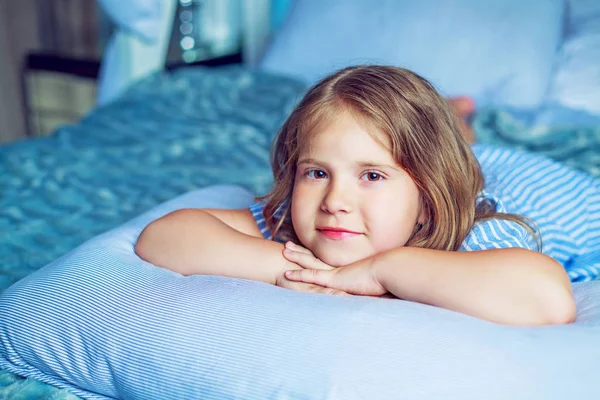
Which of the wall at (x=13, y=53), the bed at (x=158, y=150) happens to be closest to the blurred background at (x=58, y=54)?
the wall at (x=13, y=53)

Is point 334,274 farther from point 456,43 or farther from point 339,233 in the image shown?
point 456,43

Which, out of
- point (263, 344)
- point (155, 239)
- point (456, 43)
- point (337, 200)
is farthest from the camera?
point (456, 43)

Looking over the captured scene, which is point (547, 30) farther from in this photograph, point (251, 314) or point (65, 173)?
point (251, 314)

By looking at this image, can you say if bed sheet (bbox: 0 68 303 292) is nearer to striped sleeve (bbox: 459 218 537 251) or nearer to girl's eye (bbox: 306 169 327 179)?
girl's eye (bbox: 306 169 327 179)

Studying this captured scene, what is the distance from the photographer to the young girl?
77 centimetres

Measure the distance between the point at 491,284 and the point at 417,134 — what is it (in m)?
0.27

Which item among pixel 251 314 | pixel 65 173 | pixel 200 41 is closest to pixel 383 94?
pixel 251 314

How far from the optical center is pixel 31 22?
321cm

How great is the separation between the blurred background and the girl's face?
2.14 m

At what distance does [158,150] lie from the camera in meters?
1.78

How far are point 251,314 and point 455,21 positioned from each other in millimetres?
1701

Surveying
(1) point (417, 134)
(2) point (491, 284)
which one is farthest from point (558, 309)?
(1) point (417, 134)

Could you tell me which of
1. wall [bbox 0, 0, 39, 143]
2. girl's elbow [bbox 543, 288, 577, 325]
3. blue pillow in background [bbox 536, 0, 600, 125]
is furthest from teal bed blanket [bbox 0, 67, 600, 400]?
wall [bbox 0, 0, 39, 143]

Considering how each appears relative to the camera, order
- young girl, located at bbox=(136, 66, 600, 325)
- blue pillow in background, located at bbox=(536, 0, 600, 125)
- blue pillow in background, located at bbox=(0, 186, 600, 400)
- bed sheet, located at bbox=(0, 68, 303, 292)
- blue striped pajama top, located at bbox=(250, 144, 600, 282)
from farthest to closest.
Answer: blue pillow in background, located at bbox=(536, 0, 600, 125) → bed sheet, located at bbox=(0, 68, 303, 292) → blue striped pajama top, located at bbox=(250, 144, 600, 282) → young girl, located at bbox=(136, 66, 600, 325) → blue pillow in background, located at bbox=(0, 186, 600, 400)
